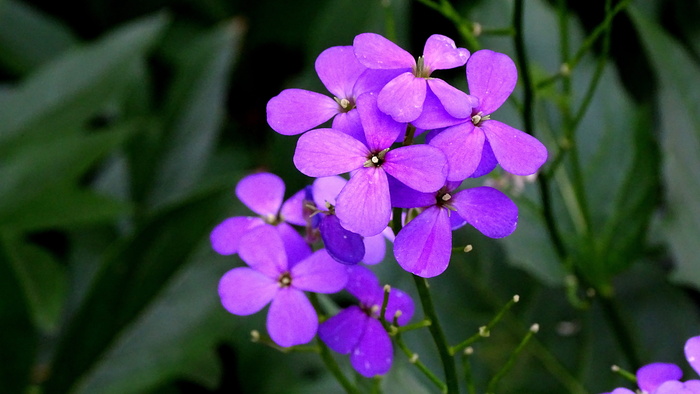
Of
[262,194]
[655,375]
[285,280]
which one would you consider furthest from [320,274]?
[655,375]

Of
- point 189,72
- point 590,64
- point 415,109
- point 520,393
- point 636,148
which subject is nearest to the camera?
point 415,109

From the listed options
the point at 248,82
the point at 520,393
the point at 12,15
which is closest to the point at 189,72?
the point at 248,82

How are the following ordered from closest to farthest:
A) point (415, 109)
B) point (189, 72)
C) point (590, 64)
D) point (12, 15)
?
point (415, 109) < point (590, 64) < point (189, 72) < point (12, 15)

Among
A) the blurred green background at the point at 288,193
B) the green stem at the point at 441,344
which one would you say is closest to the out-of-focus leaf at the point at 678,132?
the blurred green background at the point at 288,193

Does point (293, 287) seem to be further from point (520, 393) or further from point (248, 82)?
point (248, 82)

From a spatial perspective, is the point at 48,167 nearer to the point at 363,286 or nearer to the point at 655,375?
the point at 363,286

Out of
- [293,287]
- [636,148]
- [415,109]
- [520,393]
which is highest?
[415,109]
